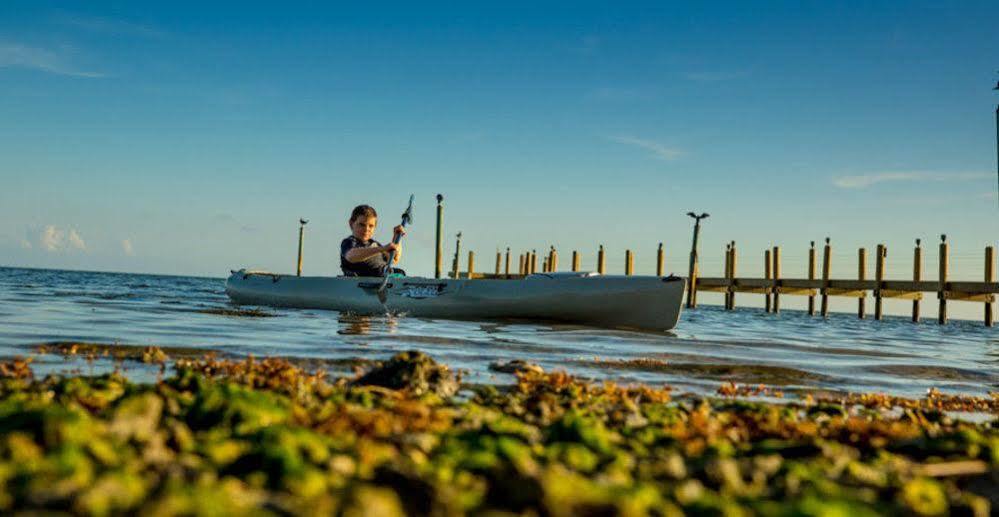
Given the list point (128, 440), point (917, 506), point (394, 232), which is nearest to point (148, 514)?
point (128, 440)

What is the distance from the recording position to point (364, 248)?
564 inches

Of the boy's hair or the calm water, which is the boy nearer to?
the boy's hair

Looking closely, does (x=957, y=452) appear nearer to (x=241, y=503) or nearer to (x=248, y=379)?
(x=241, y=503)

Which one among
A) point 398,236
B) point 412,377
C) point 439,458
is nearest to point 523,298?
point 398,236

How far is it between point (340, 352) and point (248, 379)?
2469mm

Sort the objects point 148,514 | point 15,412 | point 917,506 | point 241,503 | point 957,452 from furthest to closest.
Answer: point 957,452 < point 15,412 < point 917,506 < point 241,503 < point 148,514

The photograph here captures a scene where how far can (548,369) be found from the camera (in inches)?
269

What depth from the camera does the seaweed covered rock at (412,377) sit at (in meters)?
4.79

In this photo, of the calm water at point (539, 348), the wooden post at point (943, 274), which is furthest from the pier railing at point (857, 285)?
the calm water at point (539, 348)

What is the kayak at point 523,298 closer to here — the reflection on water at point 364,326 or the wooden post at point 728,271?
the reflection on water at point 364,326

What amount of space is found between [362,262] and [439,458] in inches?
499

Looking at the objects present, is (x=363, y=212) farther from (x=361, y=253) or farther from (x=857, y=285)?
(x=857, y=285)

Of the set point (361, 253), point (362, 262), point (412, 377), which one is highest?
point (361, 253)

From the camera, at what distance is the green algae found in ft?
6.42
